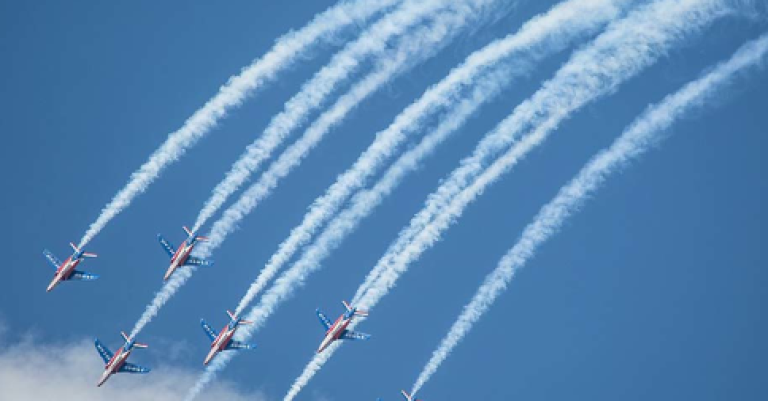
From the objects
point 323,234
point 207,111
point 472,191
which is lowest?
point 472,191

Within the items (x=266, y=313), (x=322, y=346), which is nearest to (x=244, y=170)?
(x=266, y=313)

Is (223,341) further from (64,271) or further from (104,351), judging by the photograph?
(64,271)

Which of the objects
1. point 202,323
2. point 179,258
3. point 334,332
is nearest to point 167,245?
point 179,258

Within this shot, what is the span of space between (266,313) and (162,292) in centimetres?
568

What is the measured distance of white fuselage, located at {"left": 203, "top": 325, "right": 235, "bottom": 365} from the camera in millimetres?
62219

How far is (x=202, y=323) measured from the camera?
2509 inches

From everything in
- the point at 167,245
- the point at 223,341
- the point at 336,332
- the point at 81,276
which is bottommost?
the point at 336,332

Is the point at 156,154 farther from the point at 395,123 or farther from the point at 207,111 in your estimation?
the point at 395,123

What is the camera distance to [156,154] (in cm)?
5825

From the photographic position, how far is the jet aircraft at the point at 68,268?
63000 millimetres

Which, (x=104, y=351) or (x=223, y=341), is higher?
(x=104, y=351)

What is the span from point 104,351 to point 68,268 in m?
4.59

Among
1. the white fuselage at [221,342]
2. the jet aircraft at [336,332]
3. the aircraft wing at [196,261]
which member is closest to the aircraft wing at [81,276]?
the aircraft wing at [196,261]

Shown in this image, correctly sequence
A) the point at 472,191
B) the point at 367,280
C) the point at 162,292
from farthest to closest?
the point at 162,292, the point at 367,280, the point at 472,191
